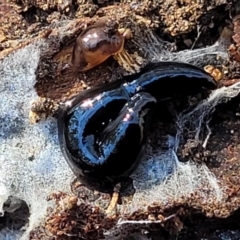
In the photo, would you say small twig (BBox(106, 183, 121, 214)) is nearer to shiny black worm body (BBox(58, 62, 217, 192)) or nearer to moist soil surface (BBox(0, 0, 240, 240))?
shiny black worm body (BBox(58, 62, 217, 192))

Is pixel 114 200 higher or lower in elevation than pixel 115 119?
lower

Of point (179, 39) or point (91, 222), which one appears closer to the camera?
point (91, 222)

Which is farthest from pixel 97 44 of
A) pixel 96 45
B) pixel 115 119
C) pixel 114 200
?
pixel 114 200

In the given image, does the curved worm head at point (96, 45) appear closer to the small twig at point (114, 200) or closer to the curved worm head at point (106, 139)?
the curved worm head at point (106, 139)

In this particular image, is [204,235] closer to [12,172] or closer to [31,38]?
[12,172]

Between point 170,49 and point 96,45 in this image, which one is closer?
point 96,45

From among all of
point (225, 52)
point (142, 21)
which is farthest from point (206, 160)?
point (142, 21)

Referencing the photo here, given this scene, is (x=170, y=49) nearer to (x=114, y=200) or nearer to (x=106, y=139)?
(x=106, y=139)
